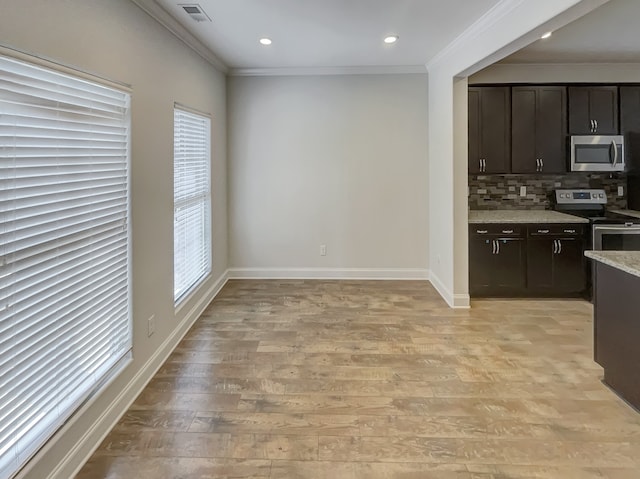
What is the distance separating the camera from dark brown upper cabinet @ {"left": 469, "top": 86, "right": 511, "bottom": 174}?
15.8 ft

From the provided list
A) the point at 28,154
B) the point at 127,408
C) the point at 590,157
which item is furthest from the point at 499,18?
the point at 127,408

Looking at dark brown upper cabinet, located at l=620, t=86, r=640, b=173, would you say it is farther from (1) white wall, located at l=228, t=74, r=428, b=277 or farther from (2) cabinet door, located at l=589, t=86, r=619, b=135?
(1) white wall, located at l=228, t=74, r=428, b=277

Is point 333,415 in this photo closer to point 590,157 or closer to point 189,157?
point 189,157

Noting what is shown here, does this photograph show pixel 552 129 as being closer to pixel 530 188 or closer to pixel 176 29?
pixel 530 188

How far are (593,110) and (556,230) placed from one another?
1.44 m

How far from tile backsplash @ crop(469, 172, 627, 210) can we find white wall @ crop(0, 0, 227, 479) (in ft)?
11.0

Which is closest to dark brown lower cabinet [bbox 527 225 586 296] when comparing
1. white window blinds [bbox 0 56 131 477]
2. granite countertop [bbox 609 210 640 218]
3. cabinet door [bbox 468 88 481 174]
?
granite countertop [bbox 609 210 640 218]

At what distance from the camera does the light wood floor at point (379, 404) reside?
213cm

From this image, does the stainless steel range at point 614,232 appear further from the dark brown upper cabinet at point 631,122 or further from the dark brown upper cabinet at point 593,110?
the dark brown upper cabinet at point 593,110

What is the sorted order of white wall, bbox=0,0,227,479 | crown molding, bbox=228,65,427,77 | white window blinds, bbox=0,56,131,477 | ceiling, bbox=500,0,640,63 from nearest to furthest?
white window blinds, bbox=0,56,131,477 → white wall, bbox=0,0,227,479 → ceiling, bbox=500,0,640,63 → crown molding, bbox=228,65,427,77

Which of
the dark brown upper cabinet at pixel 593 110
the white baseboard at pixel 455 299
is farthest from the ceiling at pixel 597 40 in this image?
the white baseboard at pixel 455 299

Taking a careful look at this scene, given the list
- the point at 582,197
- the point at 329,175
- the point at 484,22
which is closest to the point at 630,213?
the point at 582,197

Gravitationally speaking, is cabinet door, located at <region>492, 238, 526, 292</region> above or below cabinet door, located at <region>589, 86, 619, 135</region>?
below

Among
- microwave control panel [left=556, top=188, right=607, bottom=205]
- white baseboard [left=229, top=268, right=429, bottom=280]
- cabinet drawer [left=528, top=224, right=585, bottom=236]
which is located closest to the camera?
cabinet drawer [left=528, top=224, right=585, bottom=236]
